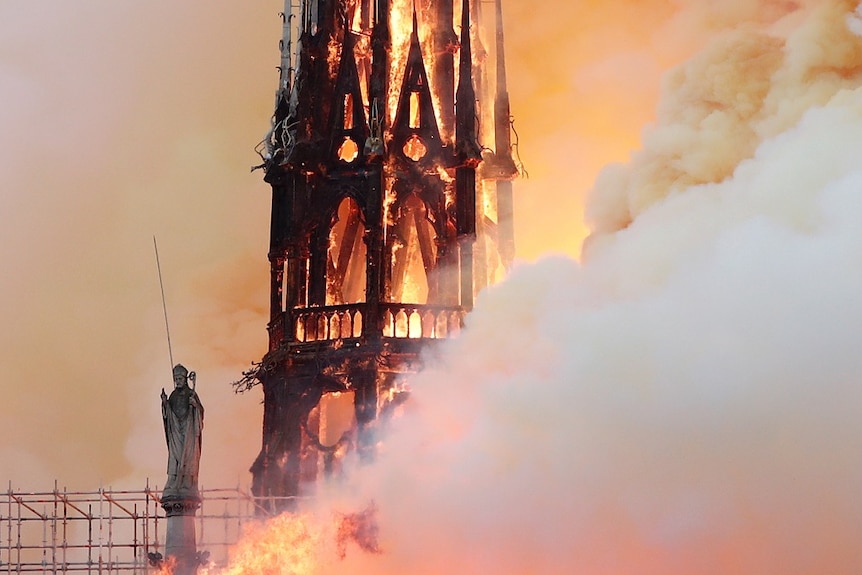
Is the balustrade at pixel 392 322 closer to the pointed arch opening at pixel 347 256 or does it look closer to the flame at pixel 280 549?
the pointed arch opening at pixel 347 256

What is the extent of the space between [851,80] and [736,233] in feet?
19.5

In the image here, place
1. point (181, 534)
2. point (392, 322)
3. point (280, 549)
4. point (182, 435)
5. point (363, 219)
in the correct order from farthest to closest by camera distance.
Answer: point (363, 219) < point (392, 322) < point (280, 549) < point (182, 435) < point (181, 534)

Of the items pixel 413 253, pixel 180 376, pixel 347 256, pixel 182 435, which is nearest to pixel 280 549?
pixel 182 435

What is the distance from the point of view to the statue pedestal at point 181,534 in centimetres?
4356

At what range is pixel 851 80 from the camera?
162 ft

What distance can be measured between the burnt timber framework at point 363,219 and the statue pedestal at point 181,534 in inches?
294

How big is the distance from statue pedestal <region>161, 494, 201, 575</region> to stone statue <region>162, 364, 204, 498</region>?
0.18m

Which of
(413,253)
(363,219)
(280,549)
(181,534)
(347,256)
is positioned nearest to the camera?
(181,534)

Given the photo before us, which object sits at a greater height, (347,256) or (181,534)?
(347,256)

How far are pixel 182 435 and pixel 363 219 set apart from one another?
1095cm

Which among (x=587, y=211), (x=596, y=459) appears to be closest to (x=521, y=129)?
(x=587, y=211)

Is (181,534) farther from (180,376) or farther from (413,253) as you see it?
(413,253)

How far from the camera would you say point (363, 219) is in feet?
175

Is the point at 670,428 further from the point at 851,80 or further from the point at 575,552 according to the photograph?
the point at 851,80
